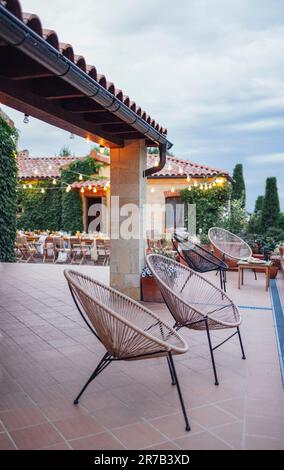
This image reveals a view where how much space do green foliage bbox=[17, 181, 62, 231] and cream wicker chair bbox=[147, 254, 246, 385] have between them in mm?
13379

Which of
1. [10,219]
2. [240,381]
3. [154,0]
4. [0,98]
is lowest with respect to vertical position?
[240,381]

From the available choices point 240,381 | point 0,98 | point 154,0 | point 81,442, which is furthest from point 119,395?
point 154,0

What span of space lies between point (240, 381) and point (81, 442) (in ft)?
4.64

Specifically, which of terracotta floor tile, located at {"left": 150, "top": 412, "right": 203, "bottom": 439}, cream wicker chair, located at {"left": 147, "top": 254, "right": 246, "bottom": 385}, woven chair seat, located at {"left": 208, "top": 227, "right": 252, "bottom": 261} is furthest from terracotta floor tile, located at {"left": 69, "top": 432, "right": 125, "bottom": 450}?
woven chair seat, located at {"left": 208, "top": 227, "right": 252, "bottom": 261}

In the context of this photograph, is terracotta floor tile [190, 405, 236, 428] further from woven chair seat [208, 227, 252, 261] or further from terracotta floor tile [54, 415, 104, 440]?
woven chair seat [208, 227, 252, 261]

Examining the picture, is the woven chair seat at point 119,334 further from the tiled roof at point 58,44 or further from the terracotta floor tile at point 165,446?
the tiled roof at point 58,44

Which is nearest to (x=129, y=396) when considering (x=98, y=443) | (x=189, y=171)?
(x=98, y=443)

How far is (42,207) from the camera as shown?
57.2 feet

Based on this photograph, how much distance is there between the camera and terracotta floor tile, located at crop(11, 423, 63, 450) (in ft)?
7.29

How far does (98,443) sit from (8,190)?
864cm

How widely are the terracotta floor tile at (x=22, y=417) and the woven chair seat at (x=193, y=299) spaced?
131cm

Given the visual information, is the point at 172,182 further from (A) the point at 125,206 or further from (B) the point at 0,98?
(B) the point at 0,98

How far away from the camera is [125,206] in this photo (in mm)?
5988

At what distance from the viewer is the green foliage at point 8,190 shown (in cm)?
962
